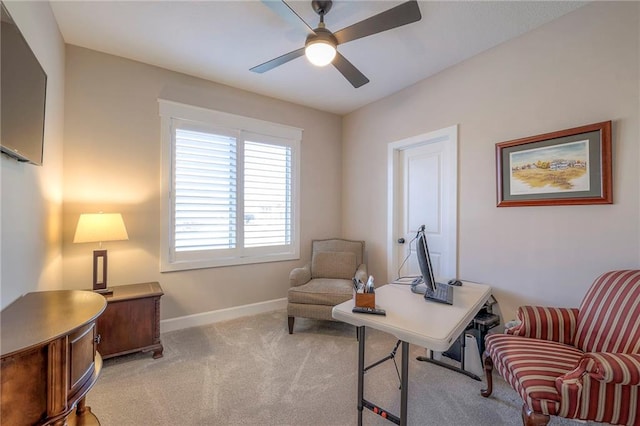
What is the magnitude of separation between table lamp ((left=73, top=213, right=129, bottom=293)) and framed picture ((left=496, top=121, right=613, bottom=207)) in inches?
134

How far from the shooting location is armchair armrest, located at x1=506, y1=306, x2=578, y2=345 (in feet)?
5.89

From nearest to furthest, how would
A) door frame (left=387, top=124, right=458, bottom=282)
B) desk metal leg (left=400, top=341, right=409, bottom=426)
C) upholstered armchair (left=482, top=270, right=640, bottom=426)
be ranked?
upholstered armchair (left=482, top=270, right=640, bottom=426) < desk metal leg (left=400, top=341, right=409, bottom=426) < door frame (left=387, top=124, right=458, bottom=282)

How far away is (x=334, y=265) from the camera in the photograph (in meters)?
3.59

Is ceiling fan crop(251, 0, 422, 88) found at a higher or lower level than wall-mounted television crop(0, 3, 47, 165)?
higher

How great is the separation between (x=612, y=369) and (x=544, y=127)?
1.80 metres

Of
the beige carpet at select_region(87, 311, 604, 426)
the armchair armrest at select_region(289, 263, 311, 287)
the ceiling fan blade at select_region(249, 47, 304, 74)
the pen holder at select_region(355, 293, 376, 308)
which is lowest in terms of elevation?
the beige carpet at select_region(87, 311, 604, 426)

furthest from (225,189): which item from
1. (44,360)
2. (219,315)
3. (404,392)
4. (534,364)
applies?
(534,364)

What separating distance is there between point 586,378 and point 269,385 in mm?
1887

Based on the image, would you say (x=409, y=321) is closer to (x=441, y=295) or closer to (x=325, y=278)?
(x=441, y=295)

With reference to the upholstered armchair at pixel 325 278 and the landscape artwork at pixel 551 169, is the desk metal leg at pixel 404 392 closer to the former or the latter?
the upholstered armchair at pixel 325 278

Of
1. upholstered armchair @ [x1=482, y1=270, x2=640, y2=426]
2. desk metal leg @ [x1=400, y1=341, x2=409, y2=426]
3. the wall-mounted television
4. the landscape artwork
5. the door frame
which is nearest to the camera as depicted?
the wall-mounted television

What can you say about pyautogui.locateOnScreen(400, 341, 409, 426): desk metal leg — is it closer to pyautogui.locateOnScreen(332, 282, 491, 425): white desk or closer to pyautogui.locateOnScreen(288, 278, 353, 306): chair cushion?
pyautogui.locateOnScreen(332, 282, 491, 425): white desk

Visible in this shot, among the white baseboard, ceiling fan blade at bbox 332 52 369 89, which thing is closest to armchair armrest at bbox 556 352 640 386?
ceiling fan blade at bbox 332 52 369 89

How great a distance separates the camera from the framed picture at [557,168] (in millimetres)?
1966
